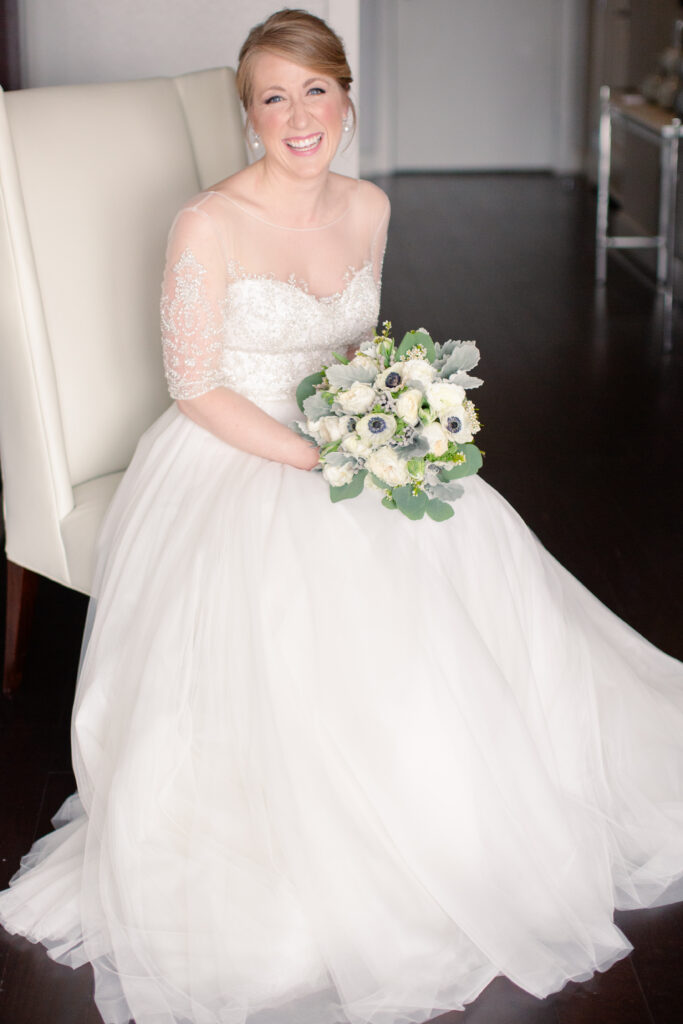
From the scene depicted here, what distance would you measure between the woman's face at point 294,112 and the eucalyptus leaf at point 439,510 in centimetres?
71

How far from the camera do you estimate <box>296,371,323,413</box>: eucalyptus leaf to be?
218 centimetres

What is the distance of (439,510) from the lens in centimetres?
194

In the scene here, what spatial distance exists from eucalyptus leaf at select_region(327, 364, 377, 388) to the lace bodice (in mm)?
319

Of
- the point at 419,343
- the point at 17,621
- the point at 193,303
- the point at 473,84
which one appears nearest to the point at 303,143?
the point at 193,303

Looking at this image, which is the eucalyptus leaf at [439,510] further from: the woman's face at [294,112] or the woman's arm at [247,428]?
the woman's face at [294,112]


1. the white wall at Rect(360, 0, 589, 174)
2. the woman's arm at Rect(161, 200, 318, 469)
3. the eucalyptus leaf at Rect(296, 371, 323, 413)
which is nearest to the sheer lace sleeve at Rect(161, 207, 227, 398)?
the woman's arm at Rect(161, 200, 318, 469)

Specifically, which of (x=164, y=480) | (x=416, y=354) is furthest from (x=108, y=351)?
(x=416, y=354)

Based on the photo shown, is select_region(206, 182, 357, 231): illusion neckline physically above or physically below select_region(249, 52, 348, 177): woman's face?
below

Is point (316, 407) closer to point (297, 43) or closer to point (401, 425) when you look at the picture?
point (401, 425)

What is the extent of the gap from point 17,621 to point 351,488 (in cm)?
107

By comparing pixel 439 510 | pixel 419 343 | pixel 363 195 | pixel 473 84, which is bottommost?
pixel 473 84

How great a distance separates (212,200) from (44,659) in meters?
→ 1.25

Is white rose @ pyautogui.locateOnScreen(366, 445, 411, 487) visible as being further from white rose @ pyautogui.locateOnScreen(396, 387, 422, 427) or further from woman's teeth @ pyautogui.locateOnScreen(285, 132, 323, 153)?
woman's teeth @ pyautogui.locateOnScreen(285, 132, 323, 153)

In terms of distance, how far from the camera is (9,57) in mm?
3277
